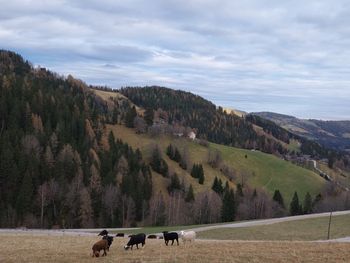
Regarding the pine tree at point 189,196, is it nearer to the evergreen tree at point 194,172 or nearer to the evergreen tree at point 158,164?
the evergreen tree at point 158,164

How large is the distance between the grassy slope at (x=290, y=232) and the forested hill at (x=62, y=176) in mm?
68987

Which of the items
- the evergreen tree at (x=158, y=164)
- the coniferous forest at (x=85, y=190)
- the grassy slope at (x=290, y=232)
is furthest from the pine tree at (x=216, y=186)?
the grassy slope at (x=290, y=232)

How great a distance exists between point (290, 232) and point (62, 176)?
91899 millimetres

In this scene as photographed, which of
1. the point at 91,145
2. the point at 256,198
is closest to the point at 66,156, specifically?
the point at 91,145

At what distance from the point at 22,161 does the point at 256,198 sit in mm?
78736

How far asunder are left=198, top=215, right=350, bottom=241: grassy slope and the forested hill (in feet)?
226

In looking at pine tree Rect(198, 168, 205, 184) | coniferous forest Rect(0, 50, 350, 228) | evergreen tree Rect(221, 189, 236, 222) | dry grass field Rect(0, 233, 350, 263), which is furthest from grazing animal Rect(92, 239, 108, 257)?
pine tree Rect(198, 168, 205, 184)

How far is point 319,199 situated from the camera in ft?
565

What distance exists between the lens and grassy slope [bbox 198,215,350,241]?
6055 centimetres

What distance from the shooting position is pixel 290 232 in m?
66.2

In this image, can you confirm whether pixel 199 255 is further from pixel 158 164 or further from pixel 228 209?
pixel 158 164

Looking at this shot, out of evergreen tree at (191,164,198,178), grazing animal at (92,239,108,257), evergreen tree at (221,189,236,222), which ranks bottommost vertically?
evergreen tree at (221,189,236,222)

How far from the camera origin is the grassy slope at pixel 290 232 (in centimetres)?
6055

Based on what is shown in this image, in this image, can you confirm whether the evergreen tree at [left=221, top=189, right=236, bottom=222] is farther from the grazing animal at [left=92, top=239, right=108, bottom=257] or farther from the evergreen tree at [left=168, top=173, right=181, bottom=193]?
the grazing animal at [left=92, top=239, right=108, bottom=257]
